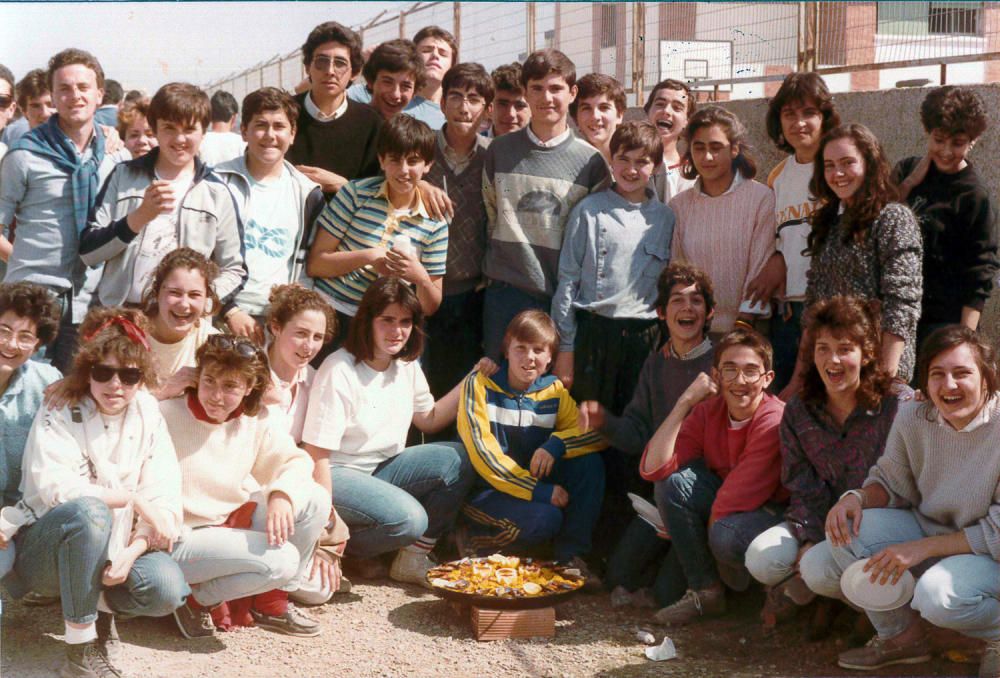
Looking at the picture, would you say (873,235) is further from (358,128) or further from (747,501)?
(358,128)

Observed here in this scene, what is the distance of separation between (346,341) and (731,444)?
168 cm

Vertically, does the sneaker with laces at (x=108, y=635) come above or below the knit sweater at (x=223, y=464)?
below

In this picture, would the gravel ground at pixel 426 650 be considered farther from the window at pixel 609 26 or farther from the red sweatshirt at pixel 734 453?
the window at pixel 609 26

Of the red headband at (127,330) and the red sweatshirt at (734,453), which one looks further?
the red sweatshirt at (734,453)

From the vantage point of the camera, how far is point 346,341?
16.1 ft

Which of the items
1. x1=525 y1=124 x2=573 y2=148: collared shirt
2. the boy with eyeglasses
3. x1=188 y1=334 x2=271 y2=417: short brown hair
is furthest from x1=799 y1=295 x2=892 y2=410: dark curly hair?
x1=188 y1=334 x2=271 y2=417: short brown hair

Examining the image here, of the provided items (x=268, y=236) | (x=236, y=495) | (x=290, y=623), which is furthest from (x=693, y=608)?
(x=268, y=236)

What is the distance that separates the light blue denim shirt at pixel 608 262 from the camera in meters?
5.08

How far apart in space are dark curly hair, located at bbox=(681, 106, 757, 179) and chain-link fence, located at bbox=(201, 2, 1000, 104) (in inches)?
68.4

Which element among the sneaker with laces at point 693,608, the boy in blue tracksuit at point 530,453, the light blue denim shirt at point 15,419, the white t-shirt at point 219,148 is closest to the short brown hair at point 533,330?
the boy in blue tracksuit at point 530,453

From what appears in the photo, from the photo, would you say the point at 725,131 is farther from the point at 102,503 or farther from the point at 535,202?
the point at 102,503

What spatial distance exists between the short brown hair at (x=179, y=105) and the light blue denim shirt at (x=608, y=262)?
5.45 ft

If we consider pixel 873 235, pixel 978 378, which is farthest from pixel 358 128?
pixel 978 378

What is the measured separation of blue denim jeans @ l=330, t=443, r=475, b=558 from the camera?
4.73 meters
